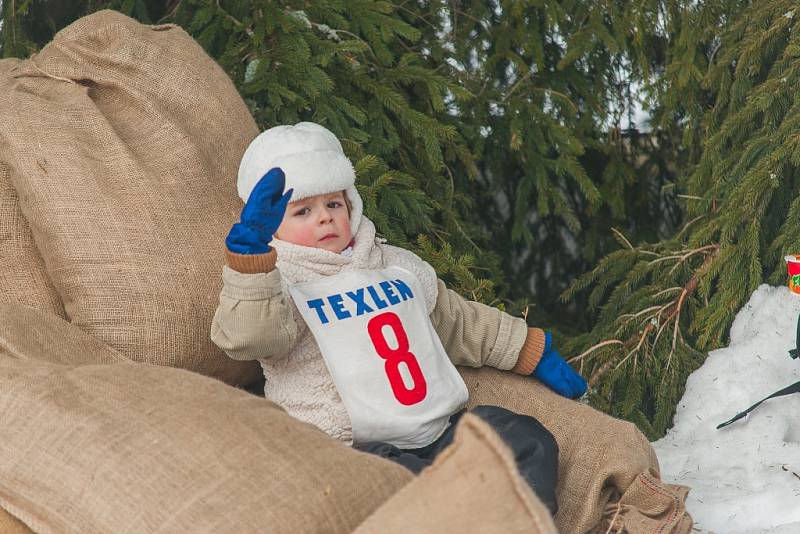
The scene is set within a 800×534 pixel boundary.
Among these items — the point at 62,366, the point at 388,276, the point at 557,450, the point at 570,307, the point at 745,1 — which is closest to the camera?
the point at 62,366

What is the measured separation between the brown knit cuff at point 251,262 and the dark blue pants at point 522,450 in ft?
1.33

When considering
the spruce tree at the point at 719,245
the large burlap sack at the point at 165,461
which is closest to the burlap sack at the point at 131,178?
the large burlap sack at the point at 165,461

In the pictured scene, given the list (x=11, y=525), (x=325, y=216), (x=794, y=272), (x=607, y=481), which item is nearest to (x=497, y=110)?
(x=794, y=272)

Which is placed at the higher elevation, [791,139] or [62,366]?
[791,139]

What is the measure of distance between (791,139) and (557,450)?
119cm

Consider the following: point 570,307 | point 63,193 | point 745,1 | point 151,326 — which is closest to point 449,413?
point 151,326

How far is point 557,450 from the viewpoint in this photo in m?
2.04

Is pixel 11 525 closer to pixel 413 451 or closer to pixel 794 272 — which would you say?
pixel 413 451

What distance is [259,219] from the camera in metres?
1.91

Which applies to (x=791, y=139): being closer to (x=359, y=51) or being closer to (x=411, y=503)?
(x=359, y=51)

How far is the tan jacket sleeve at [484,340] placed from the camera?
7.69 ft

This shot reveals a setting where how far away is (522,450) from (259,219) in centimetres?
64

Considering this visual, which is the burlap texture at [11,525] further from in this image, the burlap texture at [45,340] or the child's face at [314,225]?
the child's face at [314,225]

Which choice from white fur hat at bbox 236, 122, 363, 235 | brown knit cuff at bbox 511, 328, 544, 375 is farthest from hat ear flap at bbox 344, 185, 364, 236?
brown knit cuff at bbox 511, 328, 544, 375
